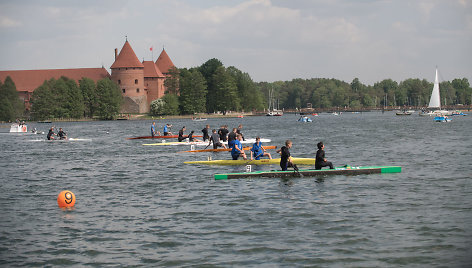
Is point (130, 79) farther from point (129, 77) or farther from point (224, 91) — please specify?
point (224, 91)

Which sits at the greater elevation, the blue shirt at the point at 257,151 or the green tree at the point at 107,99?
the green tree at the point at 107,99

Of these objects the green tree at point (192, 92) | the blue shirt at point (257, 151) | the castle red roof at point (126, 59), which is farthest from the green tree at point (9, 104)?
the blue shirt at point (257, 151)

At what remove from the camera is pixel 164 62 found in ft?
625

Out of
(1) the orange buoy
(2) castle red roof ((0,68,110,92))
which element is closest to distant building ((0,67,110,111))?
(2) castle red roof ((0,68,110,92))

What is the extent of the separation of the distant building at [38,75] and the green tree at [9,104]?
3497cm

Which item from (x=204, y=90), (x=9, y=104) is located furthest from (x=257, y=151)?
(x=204, y=90)

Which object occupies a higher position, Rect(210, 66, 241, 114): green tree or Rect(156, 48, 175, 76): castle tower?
Rect(156, 48, 175, 76): castle tower

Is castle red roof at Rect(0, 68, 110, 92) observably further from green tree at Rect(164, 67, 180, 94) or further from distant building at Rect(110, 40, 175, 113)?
green tree at Rect(164, 67, 180, 94)

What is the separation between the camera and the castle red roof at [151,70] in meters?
177

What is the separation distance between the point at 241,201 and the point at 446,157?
20.8 m

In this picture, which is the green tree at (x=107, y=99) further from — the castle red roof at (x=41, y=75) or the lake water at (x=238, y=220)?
the lake water at (x=238, y=220)

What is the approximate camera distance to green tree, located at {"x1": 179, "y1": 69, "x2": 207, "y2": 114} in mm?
154125

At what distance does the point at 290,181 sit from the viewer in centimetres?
2452

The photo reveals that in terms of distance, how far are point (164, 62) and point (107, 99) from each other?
152 ft
